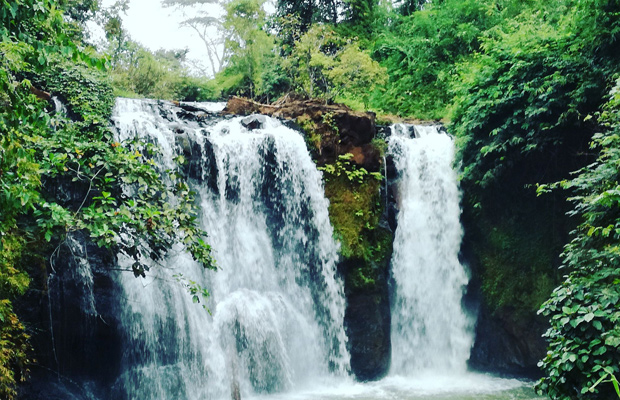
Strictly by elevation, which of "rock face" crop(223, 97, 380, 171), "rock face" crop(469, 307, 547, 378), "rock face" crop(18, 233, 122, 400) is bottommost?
"rock face" crop(469, 307, 547, 378)

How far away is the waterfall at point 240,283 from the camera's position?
8.33 meters

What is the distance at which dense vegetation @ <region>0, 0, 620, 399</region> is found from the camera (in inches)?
185

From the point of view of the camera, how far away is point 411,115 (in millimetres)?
17516

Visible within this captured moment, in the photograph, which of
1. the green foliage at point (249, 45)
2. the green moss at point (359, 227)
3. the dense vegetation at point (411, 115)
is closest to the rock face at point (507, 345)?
the dense vegetation at point (411, 115)

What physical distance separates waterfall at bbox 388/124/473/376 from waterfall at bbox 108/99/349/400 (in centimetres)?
189

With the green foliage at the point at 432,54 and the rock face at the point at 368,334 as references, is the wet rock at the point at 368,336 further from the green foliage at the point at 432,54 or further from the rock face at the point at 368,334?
the green foliage at the point at 432,54

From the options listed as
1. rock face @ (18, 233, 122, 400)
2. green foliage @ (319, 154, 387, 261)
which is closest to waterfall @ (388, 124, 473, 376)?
green foliage @ (319, 154, 387, 261)

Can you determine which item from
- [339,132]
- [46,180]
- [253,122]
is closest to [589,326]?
[339,132]

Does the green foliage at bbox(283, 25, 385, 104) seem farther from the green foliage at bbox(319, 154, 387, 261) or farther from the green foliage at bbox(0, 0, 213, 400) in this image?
the green foliage at bbox(0, 0, 213, 400)

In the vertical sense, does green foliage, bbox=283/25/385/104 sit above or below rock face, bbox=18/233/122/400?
above

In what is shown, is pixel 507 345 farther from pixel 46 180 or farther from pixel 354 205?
pixel 46 180

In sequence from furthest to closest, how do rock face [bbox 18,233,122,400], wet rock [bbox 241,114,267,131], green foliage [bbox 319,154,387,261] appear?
wet rock [bbox 241,114,267,131] < green foliage [bbox 319,154,387,261] < rock face [bbox 18,233,122,400]

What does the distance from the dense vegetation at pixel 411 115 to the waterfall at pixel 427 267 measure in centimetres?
59

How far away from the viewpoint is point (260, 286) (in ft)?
32.7
